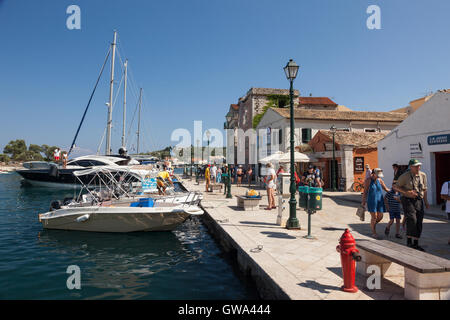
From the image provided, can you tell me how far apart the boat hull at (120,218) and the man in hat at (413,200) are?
6020 millimetres

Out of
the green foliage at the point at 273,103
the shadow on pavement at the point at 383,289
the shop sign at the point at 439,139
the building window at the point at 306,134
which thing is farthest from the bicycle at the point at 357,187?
the green foliage at the point at 273,103

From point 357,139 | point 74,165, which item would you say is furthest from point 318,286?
point 74,165

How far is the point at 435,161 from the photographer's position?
465 inches

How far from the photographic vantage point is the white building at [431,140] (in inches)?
442

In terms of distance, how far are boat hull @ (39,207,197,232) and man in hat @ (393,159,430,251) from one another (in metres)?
6.02

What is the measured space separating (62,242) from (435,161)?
49.4 ft

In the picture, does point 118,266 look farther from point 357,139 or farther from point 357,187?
point 357,139

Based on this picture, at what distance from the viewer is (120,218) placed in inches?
364

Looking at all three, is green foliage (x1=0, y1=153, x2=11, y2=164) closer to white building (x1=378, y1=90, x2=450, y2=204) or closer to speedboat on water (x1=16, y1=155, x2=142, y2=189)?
speedboat on water (x1=16, y1=155, x2=142, y2=189)

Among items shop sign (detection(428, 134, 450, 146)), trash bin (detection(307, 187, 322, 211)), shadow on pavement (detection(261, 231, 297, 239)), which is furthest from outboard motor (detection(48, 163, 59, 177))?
shop sign (detection(428, 134, 450, 146))

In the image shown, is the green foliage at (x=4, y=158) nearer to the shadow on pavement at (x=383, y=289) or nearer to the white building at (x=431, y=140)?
the white building at (x=431, y=140)

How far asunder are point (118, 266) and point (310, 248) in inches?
186

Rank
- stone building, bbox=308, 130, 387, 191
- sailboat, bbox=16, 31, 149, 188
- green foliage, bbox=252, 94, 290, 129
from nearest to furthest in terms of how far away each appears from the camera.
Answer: stone building, bbox=308, 130, 387, 191 → sailboat, bbox=16, 31, 149, 188 → green foliage, bbox=252, 94, 290, 129

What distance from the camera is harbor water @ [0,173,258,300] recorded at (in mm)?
5398
